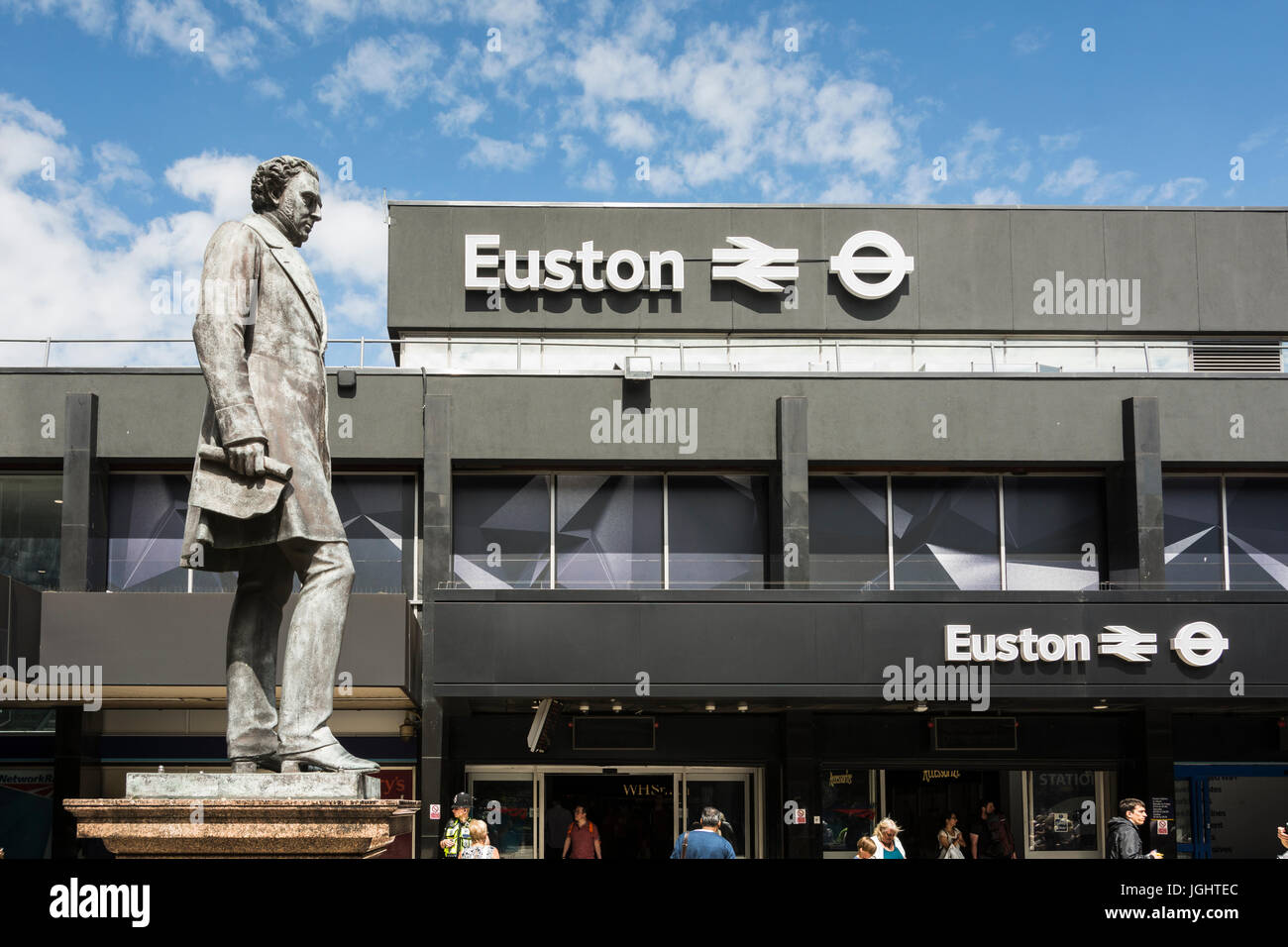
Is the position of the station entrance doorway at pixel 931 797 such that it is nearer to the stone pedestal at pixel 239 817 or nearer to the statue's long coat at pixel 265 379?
the statue's long coat at pixel 265 379

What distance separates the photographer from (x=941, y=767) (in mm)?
23797

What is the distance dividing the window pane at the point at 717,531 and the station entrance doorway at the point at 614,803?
138 inches

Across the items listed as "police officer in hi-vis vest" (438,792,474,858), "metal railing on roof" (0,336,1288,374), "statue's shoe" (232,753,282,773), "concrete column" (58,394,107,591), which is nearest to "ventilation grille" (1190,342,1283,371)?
"metal railing on roof" (0,336,1288,374)

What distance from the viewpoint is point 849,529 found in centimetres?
2419

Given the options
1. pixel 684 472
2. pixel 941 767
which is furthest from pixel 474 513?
pixel 941 767

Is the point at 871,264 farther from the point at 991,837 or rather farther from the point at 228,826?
the point at 228,826

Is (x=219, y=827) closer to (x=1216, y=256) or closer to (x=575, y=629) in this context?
(x=575, y=629)

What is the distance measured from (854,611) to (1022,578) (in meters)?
5.30

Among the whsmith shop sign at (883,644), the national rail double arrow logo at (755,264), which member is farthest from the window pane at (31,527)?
the national rail double arrow logo at (755,264)

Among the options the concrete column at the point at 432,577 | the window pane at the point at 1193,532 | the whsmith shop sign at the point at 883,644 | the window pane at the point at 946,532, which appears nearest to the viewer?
the whsmith shop sign at the point at 883,644

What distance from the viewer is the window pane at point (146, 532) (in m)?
23.3

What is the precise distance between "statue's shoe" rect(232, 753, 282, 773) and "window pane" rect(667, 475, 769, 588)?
16643 millimetres

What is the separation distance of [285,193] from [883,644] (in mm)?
14322

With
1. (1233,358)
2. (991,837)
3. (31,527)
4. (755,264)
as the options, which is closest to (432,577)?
(31,527)
